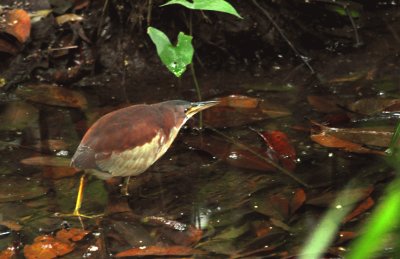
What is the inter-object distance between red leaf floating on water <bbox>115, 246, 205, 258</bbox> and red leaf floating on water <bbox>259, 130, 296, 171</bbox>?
3.14ft

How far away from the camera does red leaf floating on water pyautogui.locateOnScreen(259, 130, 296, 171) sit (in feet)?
11.8

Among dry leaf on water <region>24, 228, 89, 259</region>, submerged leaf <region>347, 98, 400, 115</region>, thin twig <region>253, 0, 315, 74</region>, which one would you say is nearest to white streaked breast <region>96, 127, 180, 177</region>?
dry leaf on water <region>24, 228, 89, 259</region>

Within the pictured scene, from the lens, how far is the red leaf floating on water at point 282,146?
361cm

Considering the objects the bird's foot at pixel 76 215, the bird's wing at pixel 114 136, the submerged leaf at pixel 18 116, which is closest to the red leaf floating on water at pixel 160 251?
the bird's foot at pixel 76 215

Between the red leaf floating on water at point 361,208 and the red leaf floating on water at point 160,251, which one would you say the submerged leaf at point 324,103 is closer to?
the red leaf floating on water at point 361,208

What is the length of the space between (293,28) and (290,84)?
851 mm

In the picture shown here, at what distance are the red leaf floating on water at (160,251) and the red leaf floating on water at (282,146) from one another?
0.96m

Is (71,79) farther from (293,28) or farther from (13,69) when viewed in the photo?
(293,28)

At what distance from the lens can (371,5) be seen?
5.88 meters

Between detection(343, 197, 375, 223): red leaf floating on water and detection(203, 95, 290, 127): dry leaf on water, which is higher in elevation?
detection(203, 95, 290, 127): dry leaf on water

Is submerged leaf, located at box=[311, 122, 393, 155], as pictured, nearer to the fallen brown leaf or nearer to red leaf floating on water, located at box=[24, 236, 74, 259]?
the fallen brown leaf

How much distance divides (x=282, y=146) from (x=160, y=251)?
1.20m

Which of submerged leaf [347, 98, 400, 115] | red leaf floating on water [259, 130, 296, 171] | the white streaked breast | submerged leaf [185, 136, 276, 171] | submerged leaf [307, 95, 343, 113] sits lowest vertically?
submerged leaf [185, 136, 276, 171]

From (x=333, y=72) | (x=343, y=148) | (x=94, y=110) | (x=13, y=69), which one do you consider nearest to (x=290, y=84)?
(x=333, y=72)
